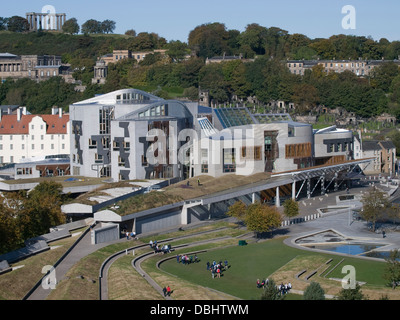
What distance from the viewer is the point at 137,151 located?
73.4 meters

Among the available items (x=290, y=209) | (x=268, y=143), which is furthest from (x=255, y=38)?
(x=290, y=209)

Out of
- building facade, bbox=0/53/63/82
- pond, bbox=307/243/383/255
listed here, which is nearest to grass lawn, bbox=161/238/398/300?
pond, bbox=307/243/383/255

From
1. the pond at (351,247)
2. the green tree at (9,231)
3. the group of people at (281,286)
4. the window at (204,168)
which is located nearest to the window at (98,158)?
the window at (204,168)

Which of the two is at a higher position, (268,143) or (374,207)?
(268,143)

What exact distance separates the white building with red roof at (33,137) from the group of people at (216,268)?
5410cm

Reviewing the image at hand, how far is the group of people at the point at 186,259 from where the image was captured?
49.1 meters

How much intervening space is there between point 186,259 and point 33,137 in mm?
55927

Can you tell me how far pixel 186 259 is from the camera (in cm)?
4909

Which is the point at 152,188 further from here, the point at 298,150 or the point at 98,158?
the point at 298,150

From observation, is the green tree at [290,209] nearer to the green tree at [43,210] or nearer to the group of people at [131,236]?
the group of people at [131,236]

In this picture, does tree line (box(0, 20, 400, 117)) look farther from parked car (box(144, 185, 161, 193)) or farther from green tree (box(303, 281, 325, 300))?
green tree (box(303, 281, 325, 300))

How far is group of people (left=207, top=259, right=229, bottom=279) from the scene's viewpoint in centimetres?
4622
